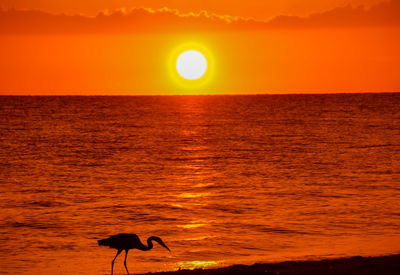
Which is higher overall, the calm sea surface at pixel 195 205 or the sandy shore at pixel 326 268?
the calm sea surface at pixel 195 205

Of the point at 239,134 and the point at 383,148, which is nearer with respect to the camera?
the point at 383,148

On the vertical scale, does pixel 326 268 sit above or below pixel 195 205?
below

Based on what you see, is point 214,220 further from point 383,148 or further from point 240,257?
point 383,148

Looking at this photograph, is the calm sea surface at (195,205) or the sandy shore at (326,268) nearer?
the sandy shore at (326,268)

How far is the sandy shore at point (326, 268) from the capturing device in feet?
50.5

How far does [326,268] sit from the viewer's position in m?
16.2

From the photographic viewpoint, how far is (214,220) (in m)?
24.8

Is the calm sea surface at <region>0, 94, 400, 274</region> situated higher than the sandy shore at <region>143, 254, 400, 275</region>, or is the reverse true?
the calm sea surface at <region>0, 94, 400, 274</region>

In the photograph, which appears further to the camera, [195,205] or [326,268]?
[195,205]

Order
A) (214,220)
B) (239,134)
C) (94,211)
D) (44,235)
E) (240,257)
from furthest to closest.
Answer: (239,134) → (94,211) → (214,220) → (44,235) → (240,257)

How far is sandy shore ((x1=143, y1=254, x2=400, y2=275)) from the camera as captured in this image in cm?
1540

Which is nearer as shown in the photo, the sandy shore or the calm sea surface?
the sandy shore

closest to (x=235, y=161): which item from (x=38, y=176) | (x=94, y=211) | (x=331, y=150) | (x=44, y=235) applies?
(x=331, y=150)

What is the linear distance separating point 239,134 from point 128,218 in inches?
2167
